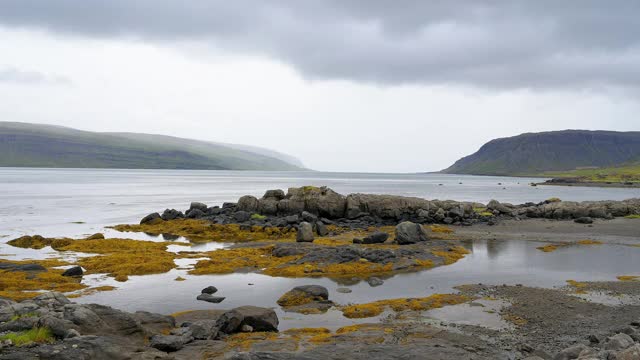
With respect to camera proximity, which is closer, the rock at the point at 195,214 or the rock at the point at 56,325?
the rock at the point at 56,325

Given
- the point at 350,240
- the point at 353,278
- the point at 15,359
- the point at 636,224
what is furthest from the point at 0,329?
the point at 636,224

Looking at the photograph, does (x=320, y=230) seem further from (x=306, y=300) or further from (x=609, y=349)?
(x=609, y=349)

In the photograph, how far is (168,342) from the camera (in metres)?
17.4

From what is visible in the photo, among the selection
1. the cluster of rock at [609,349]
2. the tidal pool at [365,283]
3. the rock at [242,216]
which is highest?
the cluster of rock at [609,349]

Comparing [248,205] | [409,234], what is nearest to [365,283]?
[409,234]

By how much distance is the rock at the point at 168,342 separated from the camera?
1727 centimetres

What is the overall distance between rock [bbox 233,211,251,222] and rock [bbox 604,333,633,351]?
50.4 m

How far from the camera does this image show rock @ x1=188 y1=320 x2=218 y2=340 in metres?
18.6

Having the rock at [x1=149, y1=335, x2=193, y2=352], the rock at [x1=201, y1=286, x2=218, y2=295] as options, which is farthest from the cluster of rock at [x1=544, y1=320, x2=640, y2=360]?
the rock at [x1=201, y1=286, x2=218, y2=295]

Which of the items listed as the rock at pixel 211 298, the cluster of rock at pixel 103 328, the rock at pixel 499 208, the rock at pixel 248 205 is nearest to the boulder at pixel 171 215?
the rock at pixel 248 205

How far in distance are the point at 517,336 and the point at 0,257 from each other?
129 feet

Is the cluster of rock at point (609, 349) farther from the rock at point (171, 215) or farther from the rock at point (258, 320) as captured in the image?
the rock at point (171, 215)

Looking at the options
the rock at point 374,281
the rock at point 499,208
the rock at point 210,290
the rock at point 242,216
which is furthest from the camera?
the rock at point 499,208

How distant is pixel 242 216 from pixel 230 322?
4479cm
